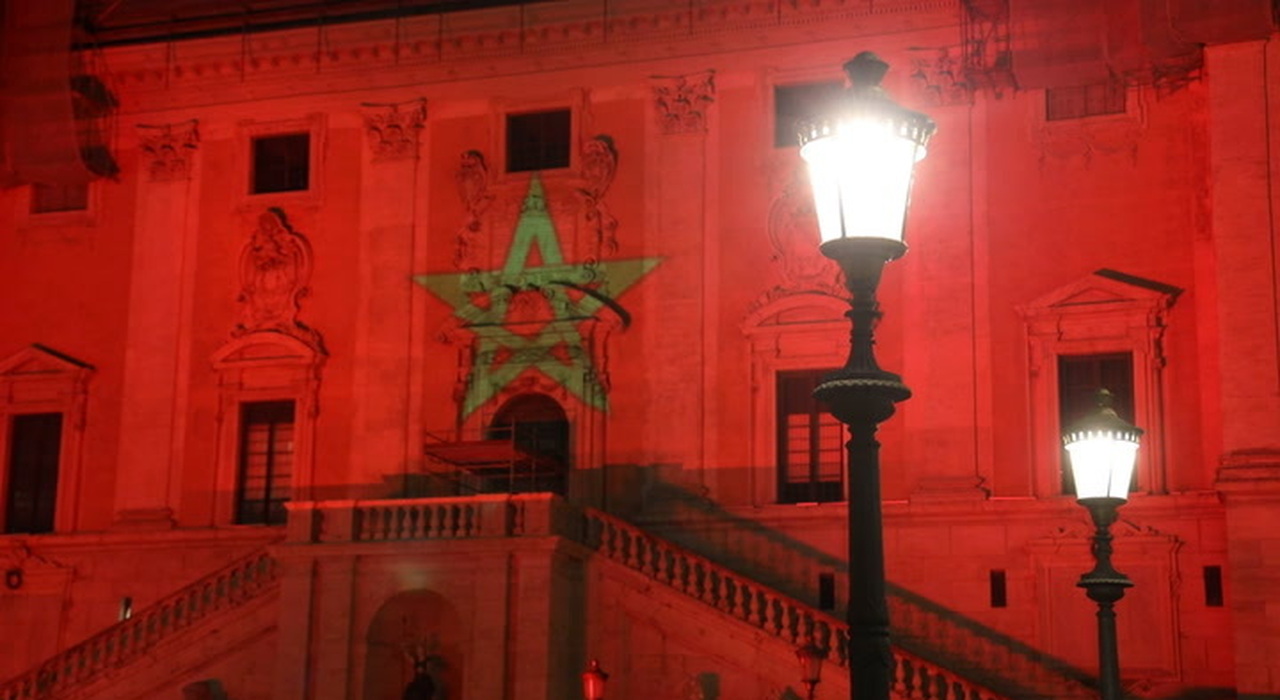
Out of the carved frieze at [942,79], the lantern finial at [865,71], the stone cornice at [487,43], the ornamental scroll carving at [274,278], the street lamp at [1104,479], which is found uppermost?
the stone cornice at [487,43]

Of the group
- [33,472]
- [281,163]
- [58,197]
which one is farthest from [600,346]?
[58,197]

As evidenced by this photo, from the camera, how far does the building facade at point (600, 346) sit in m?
29.9

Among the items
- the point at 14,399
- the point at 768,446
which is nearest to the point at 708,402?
the point at 768,446

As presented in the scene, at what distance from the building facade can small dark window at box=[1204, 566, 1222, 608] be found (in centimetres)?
7

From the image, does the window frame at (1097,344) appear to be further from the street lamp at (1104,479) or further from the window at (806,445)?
the street lamp at (1104,479)

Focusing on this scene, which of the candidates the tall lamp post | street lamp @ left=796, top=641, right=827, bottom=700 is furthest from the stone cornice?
the tall lamp post

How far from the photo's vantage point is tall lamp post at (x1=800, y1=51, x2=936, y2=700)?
11273 millimetres

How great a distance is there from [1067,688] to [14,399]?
64.5 feet

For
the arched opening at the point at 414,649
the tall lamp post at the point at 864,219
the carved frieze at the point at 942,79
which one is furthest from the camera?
the carved frieze at the point at 942,79

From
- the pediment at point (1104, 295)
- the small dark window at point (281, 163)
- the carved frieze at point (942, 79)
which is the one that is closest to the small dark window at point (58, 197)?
the small dark window at point (281, 163)

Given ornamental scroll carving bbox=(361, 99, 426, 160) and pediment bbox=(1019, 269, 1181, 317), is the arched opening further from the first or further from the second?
pediment bbox=(1019, 269, 1181, 317)

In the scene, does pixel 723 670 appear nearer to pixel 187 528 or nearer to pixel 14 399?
pixel 187 528

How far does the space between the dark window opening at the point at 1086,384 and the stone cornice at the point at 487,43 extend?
6.00m

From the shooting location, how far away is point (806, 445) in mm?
32531
